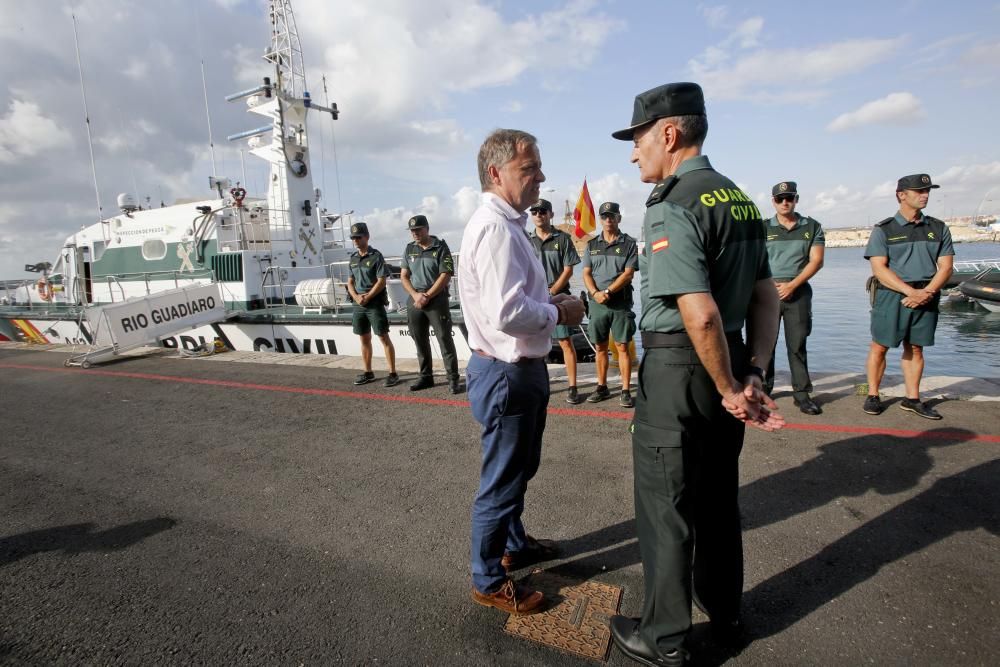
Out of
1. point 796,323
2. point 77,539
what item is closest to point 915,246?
point 796,323

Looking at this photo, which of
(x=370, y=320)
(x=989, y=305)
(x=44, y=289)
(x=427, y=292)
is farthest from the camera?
(x=989, y=305)

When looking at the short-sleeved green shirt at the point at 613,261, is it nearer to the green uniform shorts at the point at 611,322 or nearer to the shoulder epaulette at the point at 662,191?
the green uniform shorts at the point at 611,322

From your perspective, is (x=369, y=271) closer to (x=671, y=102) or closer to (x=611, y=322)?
(x=611, y=322)

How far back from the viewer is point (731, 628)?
1.97 meters

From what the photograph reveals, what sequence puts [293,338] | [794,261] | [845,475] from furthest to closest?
[293,338], [794,261], [845,475]

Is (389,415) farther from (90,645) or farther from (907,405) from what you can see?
(907,405)

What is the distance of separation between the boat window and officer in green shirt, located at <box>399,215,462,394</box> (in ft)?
32.9

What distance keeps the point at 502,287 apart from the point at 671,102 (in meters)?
0.91

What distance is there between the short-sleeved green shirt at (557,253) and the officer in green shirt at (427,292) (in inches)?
44.5

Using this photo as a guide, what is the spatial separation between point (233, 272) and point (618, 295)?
9683 millimetres

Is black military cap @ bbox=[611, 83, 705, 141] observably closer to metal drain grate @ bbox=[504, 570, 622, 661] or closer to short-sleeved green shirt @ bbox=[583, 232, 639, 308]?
metal drain grate @ bbox=[504, 570, 622, 661]

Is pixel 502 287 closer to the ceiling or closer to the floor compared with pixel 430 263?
closer to the floor

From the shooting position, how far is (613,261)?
16.9 feet

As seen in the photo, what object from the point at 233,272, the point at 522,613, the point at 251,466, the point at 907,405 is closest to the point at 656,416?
the point at 522,613
